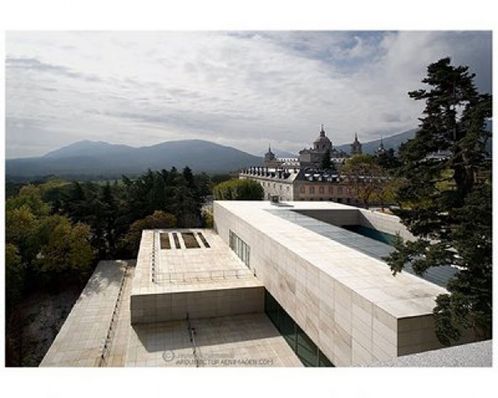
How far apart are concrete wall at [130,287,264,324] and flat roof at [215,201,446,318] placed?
165 cm

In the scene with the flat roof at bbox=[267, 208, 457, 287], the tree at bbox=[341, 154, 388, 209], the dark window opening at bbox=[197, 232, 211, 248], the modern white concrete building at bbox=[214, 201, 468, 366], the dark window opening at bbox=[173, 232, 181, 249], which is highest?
the tree at bbox=[341, 154, 388, 209]

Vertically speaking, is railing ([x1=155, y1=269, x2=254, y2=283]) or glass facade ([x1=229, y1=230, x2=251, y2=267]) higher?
glass facade ([x1=229, y1=230, x2=251, y2=267])

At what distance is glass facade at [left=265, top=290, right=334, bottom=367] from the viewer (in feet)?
20.3

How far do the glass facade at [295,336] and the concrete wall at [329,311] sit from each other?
0.26 meters

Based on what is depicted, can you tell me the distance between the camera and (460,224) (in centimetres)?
394

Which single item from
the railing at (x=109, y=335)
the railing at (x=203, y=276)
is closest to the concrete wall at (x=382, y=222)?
the railing at (x=203, y=276)

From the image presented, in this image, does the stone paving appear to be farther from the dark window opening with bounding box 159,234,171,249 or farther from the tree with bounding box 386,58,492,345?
the tree with bounding box 386,58,492,345

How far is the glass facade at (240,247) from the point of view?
35.6 feet

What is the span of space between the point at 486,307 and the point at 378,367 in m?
1.26

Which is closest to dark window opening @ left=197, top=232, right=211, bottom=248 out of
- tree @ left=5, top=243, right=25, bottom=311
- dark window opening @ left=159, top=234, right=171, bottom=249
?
dark window opening @ left=159, top=234, right=171, bottom=249

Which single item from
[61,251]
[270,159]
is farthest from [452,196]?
[270,159]

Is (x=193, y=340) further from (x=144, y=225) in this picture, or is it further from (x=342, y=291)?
(x=144, y=225)

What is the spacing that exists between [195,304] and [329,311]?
4.06 metres
